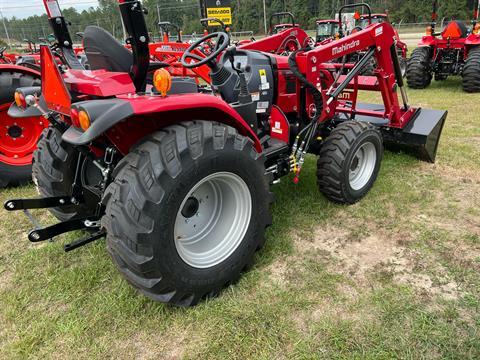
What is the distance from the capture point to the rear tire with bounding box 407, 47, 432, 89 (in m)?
9.10

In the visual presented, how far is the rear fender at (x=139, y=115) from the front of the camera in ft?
6.38

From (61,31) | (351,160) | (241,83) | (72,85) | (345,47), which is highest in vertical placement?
(61,31)

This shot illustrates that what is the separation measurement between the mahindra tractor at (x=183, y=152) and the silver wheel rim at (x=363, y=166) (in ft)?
0.04

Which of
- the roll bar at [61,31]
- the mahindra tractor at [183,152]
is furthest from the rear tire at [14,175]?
the roll bar at [61,31]

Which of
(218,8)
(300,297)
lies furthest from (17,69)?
(218,8)

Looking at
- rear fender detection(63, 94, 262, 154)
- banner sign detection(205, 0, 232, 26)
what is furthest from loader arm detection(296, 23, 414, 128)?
banner sign detection(205, 0, 232, 26)

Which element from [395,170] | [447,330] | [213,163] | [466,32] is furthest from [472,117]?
[213,163]

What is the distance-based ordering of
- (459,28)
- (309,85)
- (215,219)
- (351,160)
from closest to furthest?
(215,219), (309,85), (351,160), (459,28)

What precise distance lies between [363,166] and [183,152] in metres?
2.36

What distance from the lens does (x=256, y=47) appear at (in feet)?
14.2

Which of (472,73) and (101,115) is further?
(472,73)

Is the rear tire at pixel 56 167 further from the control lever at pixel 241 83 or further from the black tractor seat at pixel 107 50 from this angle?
the control lever at pixel 241 83

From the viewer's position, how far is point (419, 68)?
9.09 meters

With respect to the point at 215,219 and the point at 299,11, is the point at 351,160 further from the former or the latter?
the point at 299,11
